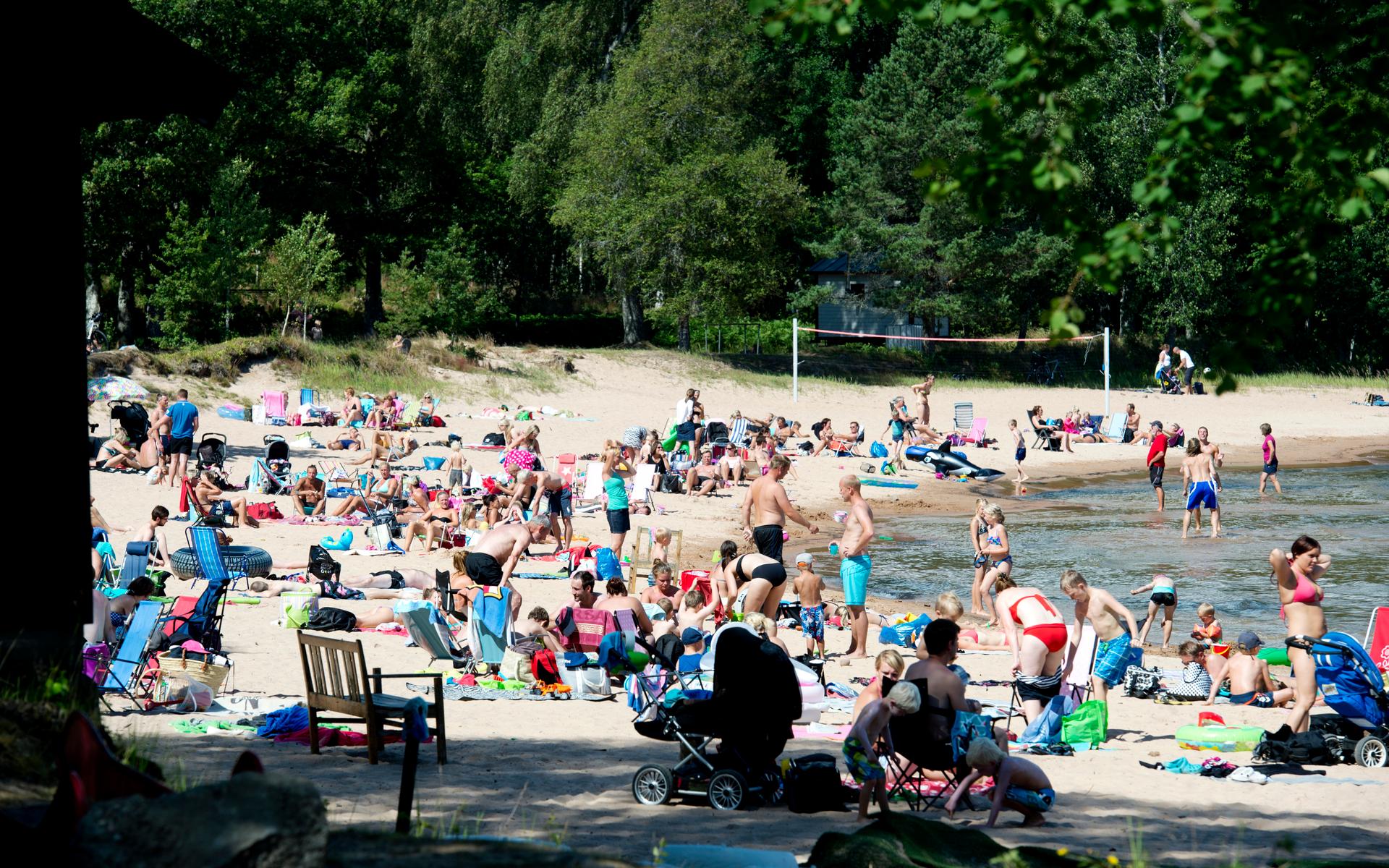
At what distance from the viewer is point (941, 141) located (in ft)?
134

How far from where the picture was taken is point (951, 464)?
82.7ft

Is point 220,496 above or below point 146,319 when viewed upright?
below

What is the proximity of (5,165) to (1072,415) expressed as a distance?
2824 centimetres

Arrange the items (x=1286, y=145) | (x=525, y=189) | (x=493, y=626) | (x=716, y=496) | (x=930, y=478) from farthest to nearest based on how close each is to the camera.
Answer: (x=525, y=189)
(x=930, y=478)
(x=716, y=496)
(x=493, y=626)
(x=1286, y=145)

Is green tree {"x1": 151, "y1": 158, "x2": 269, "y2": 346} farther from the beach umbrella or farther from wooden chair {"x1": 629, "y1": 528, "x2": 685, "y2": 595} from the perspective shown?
wooden chair {"x1": 629, "y1": 528, "x2": 685, "y2": 595}

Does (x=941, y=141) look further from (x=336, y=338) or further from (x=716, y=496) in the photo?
(x=716, y=496)

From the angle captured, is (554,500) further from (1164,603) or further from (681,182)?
(681,182)

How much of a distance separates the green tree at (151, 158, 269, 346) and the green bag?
25900 millimetres

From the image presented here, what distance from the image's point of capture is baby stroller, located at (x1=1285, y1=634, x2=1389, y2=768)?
8.16 m

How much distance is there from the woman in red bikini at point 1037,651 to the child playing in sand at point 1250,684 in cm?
218

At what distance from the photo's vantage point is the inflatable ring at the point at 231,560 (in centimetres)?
1235

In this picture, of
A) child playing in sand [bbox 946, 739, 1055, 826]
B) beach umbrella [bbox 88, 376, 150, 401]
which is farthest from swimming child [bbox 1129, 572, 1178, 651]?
beach umbrella [bbox 88, 376, 150, 401]

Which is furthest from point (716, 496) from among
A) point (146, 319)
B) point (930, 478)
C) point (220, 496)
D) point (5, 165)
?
point (146, 319)

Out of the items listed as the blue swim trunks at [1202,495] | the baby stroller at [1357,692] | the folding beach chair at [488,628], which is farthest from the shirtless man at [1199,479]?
the folding beach chair at [488,628]
